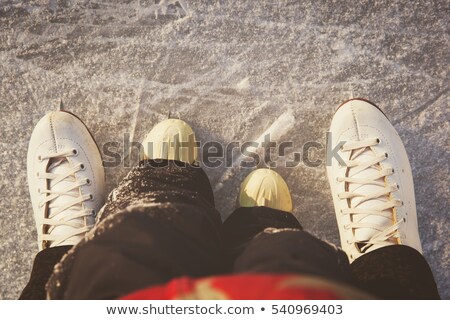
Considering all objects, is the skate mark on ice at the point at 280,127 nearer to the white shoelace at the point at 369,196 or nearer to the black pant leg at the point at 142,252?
the white shoelace at the point at 369,196

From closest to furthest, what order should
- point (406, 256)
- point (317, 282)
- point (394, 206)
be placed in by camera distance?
point (317, 282)
point (406, 256)
point (394, 206)

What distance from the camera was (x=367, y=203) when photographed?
99cm

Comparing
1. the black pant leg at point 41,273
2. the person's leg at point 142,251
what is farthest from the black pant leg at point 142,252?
the black pant leg at point 41,273

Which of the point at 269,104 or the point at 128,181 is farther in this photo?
the point at 269,104

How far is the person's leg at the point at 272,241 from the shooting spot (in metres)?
0.67

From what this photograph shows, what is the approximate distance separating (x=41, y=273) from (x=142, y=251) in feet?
1.00

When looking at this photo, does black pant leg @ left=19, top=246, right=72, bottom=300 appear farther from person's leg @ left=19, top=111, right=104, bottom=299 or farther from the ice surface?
the ice surface

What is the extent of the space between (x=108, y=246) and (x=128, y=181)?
262 mm

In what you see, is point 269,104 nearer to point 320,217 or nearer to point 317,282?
point 320,217

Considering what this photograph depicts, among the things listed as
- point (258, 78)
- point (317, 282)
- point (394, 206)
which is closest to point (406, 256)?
point (394, 206)

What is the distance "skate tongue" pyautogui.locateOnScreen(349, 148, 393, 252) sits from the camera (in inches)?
38.2

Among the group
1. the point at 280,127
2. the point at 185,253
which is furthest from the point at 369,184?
the point at 185,253

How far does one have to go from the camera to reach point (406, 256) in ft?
2.80

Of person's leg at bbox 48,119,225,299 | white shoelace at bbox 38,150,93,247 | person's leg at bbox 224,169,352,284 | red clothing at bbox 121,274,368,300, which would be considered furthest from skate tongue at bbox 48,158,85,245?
red clothing at bbox 121,274,368,300
